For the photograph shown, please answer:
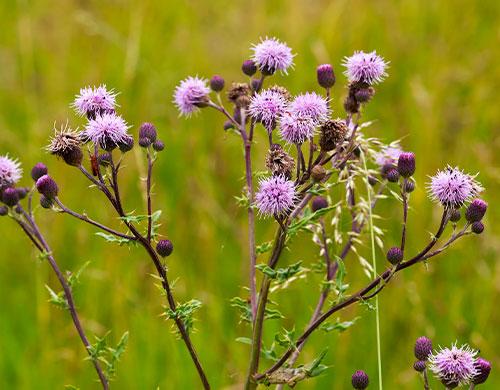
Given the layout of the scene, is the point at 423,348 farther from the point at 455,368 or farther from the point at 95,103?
the point at 95,103

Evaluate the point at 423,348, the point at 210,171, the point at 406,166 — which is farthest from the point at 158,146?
the point at 210,171

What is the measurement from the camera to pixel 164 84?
5895mm

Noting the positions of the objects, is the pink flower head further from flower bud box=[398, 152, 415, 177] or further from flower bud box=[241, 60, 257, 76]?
flower bud box=[241, 60, 257, 76]

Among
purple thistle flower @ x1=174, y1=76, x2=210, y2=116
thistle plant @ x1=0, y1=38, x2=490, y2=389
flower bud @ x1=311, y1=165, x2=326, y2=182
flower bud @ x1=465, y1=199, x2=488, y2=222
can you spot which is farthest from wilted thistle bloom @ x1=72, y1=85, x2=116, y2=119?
flower bud @ x1=465, y1=199, x2=488, y2=222

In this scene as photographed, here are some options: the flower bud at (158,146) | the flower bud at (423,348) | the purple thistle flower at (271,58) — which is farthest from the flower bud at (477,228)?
the flower bud at (158,146)

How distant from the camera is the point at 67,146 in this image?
2205 millimetres

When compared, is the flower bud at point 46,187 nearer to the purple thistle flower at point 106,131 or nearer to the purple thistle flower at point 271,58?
the purple thistle flower at point 106,131

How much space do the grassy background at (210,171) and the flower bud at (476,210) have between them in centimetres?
65

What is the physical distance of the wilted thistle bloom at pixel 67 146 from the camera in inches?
86.7

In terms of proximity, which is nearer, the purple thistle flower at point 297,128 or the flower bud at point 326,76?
the purple thistle flower at point 297,128

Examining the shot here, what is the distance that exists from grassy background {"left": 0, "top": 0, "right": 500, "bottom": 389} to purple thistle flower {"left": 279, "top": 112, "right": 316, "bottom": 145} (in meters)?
0.33

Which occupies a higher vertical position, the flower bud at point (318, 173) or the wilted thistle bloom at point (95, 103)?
the wilted thistle bloom at point (95, 103)

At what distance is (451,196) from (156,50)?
477 cm

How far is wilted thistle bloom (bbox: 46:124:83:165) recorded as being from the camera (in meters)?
2.20
